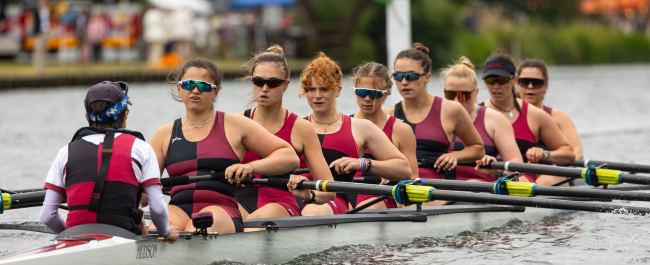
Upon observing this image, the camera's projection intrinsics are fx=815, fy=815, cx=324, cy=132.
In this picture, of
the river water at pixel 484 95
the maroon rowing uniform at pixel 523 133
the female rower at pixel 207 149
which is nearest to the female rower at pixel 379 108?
the river water at pixel 484 95

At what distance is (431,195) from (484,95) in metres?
15.3

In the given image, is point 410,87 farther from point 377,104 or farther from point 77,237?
point 77,237

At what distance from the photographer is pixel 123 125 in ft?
14.6

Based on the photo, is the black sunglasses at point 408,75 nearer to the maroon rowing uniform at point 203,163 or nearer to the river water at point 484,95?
the river water at point 484,95

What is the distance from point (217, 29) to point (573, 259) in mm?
26601

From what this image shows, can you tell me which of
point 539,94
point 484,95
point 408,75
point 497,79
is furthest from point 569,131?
point 484,95

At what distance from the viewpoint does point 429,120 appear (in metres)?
6.91

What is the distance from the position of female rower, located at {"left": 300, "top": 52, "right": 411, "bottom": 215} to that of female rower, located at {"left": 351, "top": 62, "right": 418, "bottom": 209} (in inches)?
12.1

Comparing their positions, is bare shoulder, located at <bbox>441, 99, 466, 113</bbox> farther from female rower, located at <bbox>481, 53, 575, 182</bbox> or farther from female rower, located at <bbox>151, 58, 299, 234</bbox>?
female rower, located at <bbox>151, 58, 299, 234</bbox>

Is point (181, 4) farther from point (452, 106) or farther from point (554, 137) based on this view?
point (452, 106)

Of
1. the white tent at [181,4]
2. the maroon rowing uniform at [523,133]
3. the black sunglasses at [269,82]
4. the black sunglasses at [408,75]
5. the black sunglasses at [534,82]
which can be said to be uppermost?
the white tent at [181,4]

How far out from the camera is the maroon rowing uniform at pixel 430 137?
6.91 meters

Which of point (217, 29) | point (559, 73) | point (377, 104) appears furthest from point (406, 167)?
point (559, 73)

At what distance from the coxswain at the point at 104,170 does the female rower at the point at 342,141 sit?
1.78m
